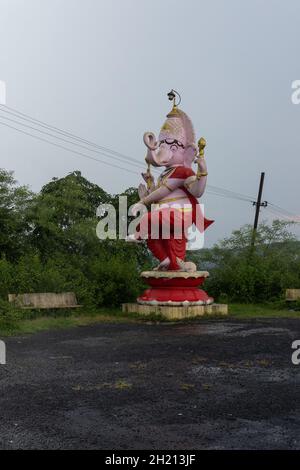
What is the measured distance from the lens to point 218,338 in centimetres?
865

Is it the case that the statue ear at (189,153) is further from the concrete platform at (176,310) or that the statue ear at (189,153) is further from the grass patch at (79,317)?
the grass patch at (79,317)

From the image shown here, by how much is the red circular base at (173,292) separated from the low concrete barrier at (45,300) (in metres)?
1.52

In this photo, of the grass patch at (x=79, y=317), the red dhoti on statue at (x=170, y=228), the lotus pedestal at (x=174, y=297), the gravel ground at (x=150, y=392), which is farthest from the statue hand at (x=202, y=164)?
the gravel ground at (x=150, y=392)

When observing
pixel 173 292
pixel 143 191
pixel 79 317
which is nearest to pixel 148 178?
pixel 143 191

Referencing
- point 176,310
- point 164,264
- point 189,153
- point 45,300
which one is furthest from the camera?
point 189,153

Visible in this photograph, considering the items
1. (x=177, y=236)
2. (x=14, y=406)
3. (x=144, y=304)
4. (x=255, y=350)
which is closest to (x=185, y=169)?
(x=177, y=236)

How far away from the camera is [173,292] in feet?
38.6

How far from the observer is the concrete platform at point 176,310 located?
11312 millimetres

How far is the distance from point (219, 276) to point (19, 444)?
12879 millimetres

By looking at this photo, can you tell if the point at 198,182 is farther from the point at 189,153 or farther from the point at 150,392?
the point at 150,392

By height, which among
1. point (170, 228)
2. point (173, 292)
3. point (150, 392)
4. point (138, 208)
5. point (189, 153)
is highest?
point (189, 153)

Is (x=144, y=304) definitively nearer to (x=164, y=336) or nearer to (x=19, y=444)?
(x=164, y=336)

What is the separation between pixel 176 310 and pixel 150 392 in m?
Answer: 6.09

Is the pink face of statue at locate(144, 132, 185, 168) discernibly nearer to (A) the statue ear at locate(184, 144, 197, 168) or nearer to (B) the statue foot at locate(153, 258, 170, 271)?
(A) the statue ear at locate(184, 144, 197, 168)
